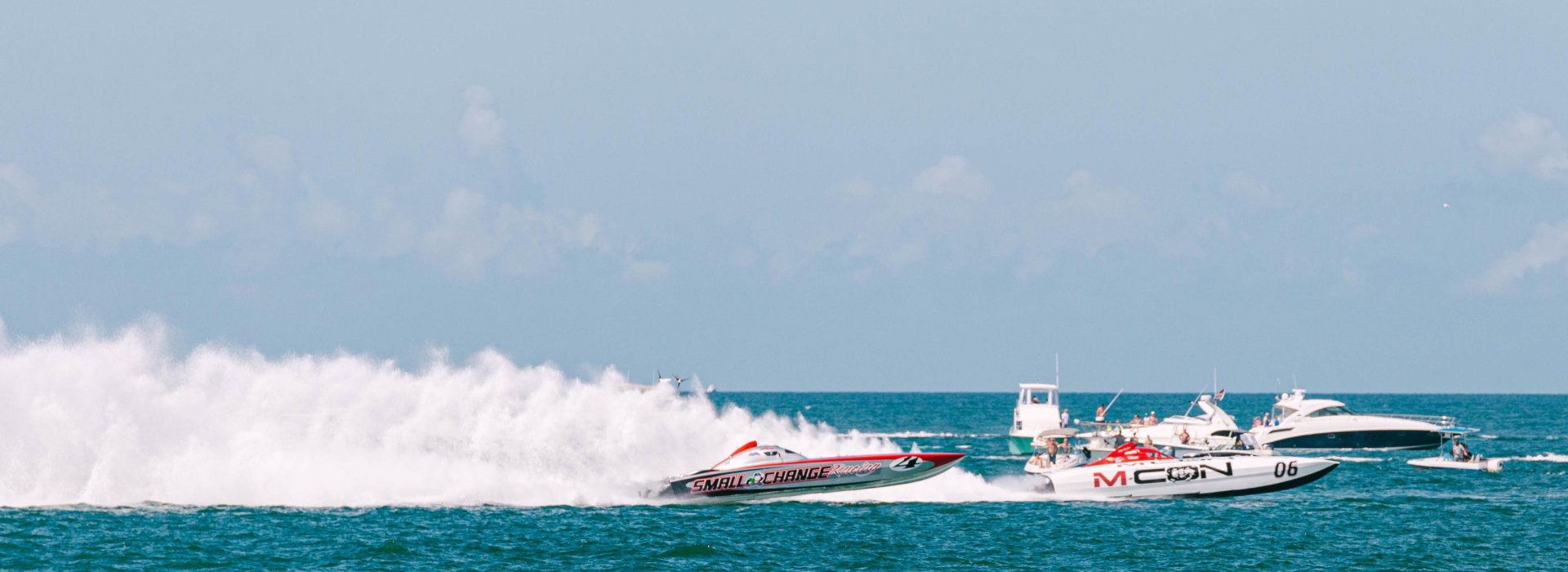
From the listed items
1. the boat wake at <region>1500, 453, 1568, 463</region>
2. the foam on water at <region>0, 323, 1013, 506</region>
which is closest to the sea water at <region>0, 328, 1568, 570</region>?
the foam on water at <region>0, 323, 1013, 506</region>

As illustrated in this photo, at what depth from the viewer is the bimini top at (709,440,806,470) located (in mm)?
38594

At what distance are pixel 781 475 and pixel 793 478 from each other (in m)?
0.33

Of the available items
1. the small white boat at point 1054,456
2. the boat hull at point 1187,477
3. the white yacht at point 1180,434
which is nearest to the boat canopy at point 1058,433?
the small white boat at point 1054,456

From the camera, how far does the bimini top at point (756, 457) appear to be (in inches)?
1519

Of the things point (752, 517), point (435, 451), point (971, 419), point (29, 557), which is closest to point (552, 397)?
point (435, 451)

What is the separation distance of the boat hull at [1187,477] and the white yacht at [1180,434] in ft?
39.2

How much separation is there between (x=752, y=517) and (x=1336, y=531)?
14151 mm

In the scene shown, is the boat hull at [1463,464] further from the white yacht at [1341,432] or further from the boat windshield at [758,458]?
the boat windshield at [758,458]

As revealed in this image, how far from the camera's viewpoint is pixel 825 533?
3541 cm

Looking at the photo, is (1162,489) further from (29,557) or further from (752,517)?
(29,557)

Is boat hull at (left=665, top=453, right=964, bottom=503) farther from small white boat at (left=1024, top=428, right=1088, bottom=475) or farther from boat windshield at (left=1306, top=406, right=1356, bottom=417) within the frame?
boat windshield at (left=1306, top=406, right=1356, bottom=417)

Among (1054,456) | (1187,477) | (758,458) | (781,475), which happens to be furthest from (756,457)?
(1054,456)

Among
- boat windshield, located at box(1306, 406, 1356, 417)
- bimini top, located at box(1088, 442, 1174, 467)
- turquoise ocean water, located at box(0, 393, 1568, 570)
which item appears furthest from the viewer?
boat windshield, located at box(1306, 406, 1356, 417)

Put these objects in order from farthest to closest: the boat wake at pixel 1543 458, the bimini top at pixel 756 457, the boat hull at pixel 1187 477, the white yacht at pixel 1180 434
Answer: the boat wake at pixel 1543 458 → the white yacht at pixel 1180 434 → the boat hull at pixel 1187 477 → the bimini top at pixel 756 457
